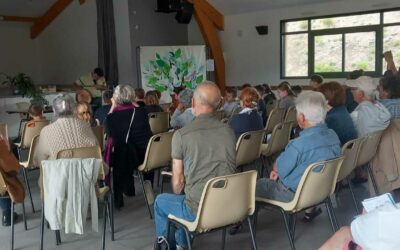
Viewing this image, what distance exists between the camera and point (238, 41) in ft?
36.9

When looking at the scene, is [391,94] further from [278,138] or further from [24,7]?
[24,7]

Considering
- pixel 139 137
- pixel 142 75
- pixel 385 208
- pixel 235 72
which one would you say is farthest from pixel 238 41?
pixel 385 208

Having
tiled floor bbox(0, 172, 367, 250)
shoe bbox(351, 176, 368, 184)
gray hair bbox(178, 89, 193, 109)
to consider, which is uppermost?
gray hair bbox(178, 89, 193, 109)

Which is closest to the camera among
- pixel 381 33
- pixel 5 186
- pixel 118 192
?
pixel 5 186

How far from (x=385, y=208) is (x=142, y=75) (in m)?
8.35

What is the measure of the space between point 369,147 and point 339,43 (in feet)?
22.0

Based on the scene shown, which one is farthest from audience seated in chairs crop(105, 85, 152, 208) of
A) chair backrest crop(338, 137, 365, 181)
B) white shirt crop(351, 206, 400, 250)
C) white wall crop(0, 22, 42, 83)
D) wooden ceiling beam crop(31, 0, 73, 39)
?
white wall crop(0, 22, 42, 83)

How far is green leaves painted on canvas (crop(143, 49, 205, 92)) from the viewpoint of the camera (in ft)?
31.6

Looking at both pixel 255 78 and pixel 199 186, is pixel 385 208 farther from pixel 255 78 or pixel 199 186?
pixel 255 78

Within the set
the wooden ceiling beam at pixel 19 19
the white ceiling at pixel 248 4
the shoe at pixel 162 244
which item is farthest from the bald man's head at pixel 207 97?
the wooden ceiling beam at pixel 19 19

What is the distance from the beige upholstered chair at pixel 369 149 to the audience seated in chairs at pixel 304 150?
622mm

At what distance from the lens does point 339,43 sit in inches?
384

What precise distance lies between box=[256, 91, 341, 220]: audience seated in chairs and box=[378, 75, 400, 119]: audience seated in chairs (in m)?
1.45

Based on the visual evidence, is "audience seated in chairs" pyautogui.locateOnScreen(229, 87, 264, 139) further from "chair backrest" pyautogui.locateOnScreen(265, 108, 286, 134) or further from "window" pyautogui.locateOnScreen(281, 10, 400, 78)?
"window" pyautogui.locateOnScreen(281, 10, 400, 78)
